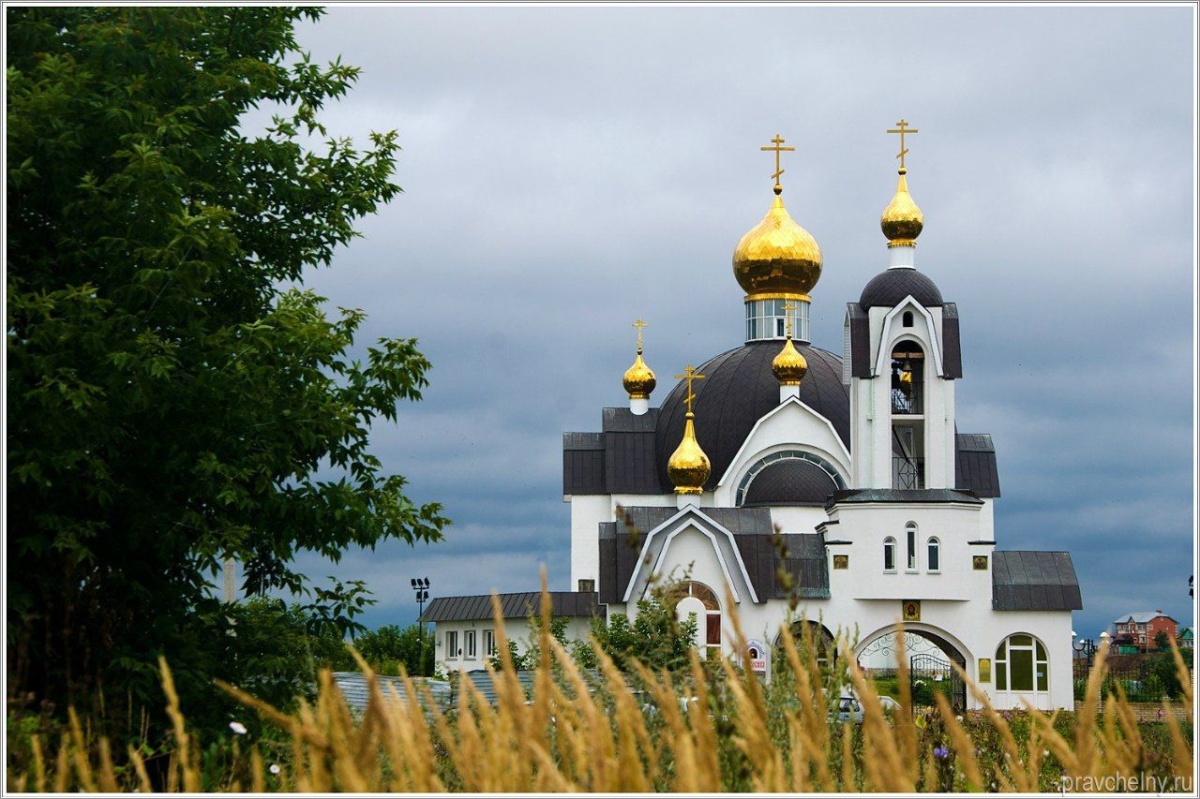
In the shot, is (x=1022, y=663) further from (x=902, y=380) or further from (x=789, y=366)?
(x=789, y=366)

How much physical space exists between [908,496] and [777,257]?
13.7 m

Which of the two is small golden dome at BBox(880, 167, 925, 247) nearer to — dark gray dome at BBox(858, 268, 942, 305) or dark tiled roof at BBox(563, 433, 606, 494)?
dark gray dome at BBox(858, 268, 942, 305)

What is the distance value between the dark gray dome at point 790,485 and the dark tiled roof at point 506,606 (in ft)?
18.7

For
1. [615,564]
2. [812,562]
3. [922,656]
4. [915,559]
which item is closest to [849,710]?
[915,559]

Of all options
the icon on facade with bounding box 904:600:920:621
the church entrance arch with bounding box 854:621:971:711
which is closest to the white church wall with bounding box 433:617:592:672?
the church entrance arch with bounding box 854:621:971:711

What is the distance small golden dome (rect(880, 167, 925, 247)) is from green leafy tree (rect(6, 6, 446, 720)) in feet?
84.1

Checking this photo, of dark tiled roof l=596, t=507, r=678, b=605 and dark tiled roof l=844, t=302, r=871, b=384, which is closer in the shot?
dark tiled roof l=844, t=302, r=871, b=384

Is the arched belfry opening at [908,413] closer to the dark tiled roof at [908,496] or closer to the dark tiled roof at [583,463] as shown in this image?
the dark tiled roof at [908,496]

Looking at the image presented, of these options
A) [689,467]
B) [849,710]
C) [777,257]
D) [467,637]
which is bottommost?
[467,637]

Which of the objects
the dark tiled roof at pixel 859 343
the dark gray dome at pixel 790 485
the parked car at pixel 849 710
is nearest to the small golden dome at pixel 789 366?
the dark gray dome at pixel 790 485

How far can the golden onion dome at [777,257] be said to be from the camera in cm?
4600

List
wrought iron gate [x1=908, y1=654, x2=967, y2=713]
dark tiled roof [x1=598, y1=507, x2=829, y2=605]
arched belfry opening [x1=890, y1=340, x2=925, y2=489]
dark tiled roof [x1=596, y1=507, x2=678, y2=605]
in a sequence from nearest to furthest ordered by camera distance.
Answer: wrought iron gate [x1=908, y1=654, x2=967, y2=713] < arched belfry opening [x1=890, y1=340, x2=925, y2=489] < dark tiled roof [x1=598, y1=507, x2=829, y2=605] < dark tiled roof [x1=596, y1=507, x2=678, y2=605]

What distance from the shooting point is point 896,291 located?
3453 cm

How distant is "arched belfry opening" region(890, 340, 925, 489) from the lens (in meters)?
34.6
